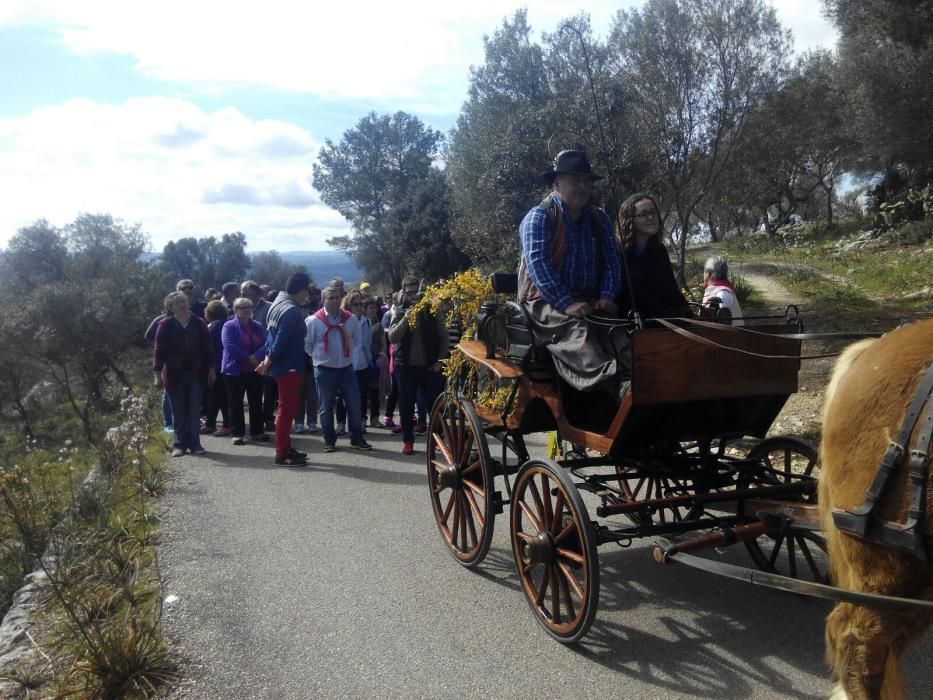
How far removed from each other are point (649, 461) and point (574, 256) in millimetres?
1354

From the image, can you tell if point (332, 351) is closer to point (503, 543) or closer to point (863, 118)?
point (503, 543)

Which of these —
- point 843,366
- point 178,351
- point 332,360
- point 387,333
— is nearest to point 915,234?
point 387,333

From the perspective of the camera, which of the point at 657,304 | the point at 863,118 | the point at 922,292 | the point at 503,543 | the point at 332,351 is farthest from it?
the point at 863,118

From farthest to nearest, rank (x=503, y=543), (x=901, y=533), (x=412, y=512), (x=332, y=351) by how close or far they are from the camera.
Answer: (x=332, y=351) → (x=412, y=512) → (x=503, y=543) → (x=901, y=533)

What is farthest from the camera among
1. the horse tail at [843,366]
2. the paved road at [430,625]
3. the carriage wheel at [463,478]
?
the carriage wheel at [463,478]

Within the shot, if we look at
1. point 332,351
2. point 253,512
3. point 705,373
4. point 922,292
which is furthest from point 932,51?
point 253,512

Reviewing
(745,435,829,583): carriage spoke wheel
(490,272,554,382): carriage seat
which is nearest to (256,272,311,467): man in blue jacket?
(490,272,554,382): carriage seat

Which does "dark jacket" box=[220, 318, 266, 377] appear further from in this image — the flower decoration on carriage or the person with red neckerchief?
the flower decoration on carriage

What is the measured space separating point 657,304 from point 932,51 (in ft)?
44.3

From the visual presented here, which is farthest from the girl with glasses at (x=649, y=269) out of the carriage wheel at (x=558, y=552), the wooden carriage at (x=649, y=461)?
the carriage wheel at (x=558, y=552)

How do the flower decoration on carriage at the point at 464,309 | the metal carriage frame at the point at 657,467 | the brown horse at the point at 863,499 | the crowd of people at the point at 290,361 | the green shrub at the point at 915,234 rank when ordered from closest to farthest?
the brown horse at the point at 863,499
the metal carriage frame at the point at 657,467
the flower decoration on carriage at the point at 464,309
the crowd of people at the point at 290,361
the green shrub at the point at 915,234

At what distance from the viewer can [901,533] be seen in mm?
2477

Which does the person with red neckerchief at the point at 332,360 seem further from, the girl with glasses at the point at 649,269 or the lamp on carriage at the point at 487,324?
the girl with glasses at the point at 649,269

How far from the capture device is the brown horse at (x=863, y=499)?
2602mm
